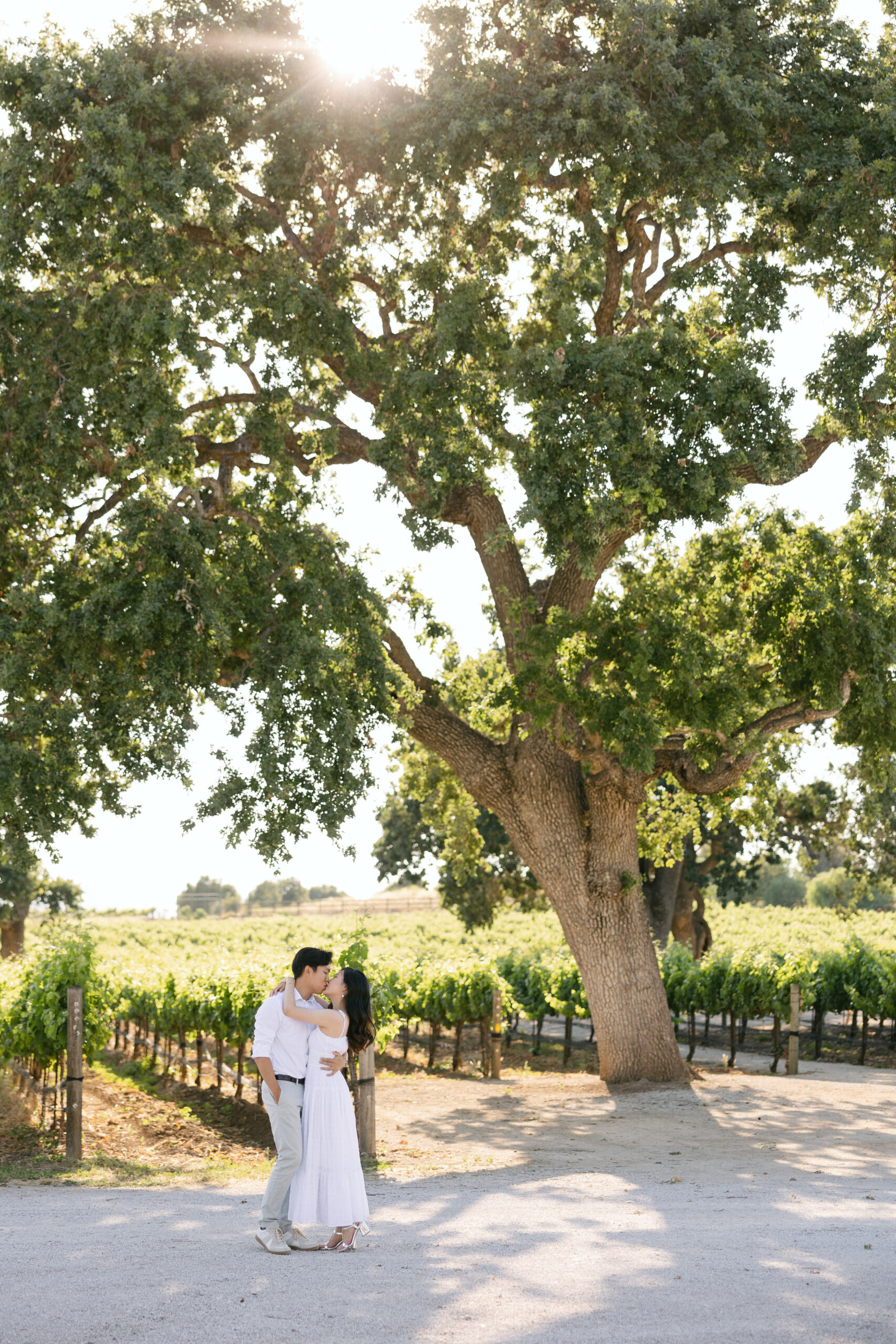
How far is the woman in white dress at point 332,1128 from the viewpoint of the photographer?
20.1ft

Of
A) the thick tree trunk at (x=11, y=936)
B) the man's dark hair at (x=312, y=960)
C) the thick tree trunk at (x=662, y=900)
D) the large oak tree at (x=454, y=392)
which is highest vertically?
the large oak tree at (x=454, y=392)

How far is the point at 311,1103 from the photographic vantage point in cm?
627

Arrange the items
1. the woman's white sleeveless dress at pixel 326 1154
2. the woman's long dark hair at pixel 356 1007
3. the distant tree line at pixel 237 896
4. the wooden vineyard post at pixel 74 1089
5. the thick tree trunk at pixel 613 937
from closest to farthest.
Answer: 1. the woman's white sleeveless dress at pixel 326 1154
2. the woman's long dark hair at pixel 356 1007
3. the wooden vineyard post at pixel 74 1089
4. the thick tree trunk at pixel 613 937
5. the distant tree line at pixel 237 896

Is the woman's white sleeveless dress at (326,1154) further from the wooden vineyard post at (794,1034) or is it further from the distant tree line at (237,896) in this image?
the distant tree line at (237,896)

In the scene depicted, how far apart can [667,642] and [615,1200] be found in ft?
22.8

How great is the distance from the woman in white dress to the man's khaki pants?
0.04 meters

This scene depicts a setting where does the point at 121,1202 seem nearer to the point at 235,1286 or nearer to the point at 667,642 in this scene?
the point at 235,1286

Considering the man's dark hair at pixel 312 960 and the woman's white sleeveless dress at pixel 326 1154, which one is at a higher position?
the man's dark hair at pixel 312 960

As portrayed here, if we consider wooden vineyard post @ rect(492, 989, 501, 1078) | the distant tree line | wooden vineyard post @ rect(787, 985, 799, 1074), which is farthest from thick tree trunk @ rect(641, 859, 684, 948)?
the distant tree line

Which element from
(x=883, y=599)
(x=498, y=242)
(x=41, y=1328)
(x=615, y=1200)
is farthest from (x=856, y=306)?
(x=41, y=1328)

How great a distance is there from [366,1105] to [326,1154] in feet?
14.2

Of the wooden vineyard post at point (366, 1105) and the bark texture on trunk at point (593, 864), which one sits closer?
the wooden vineyard post at point (366, 1105)

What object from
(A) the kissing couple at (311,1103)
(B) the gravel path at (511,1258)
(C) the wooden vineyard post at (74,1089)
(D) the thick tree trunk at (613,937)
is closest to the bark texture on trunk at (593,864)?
(D) the thick tree trunk at (613,937)

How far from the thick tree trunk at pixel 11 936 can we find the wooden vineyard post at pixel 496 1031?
2882 cm
